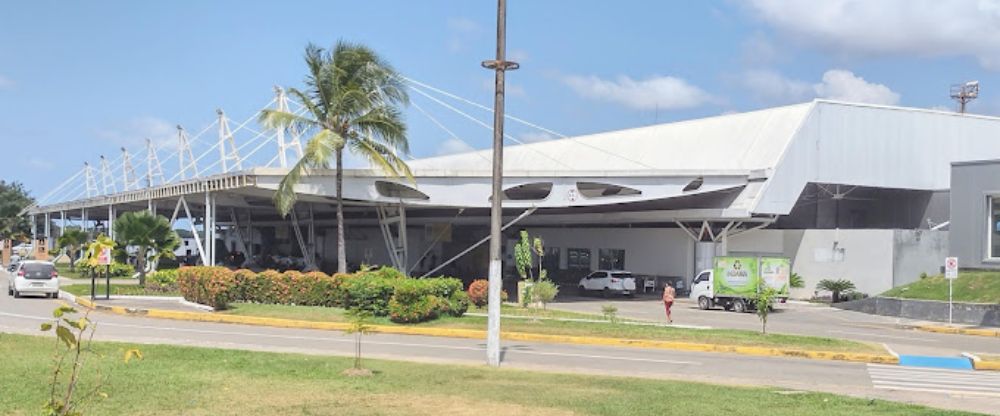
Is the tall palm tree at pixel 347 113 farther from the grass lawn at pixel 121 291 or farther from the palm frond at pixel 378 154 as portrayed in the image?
the grass lawn at pixel 121 291

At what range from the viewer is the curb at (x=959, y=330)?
29.7 m

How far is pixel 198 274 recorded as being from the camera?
105ft

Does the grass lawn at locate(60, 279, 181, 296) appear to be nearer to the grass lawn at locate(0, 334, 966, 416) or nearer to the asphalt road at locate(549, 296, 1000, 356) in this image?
the asphalt road at locate(549, 296, 1000, 356)

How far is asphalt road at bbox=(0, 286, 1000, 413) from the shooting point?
15.8 meters

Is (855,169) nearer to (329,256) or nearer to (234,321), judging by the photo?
(234,321)

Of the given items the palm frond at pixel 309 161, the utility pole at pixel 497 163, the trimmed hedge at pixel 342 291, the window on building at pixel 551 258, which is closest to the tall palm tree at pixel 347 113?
the palm frond at pixel 309 161

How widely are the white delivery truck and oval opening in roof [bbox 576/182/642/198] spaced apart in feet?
19.3

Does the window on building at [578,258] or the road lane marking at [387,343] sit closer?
the road lane marking at [387,343]

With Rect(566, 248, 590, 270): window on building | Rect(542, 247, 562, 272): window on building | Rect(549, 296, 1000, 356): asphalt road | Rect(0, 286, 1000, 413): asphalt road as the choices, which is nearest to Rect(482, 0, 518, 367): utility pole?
Rect(0, 286, 1000, 413): asphalt road

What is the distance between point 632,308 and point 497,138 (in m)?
23.2

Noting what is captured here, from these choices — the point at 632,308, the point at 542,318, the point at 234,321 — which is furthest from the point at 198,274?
the point at 632,308

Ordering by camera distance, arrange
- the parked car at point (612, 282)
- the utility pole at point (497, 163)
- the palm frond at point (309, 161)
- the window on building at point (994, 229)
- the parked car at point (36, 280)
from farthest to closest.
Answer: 1. the parked car at point (612, 282)
2. the parked car at point (36, 280)
3. the window on building at point (994, 229)
4. the palm frond at point (309, 161)
5. the utility pole at point (497, 163)

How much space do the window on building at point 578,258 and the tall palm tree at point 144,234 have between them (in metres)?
24.9

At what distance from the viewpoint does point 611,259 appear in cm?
5606
